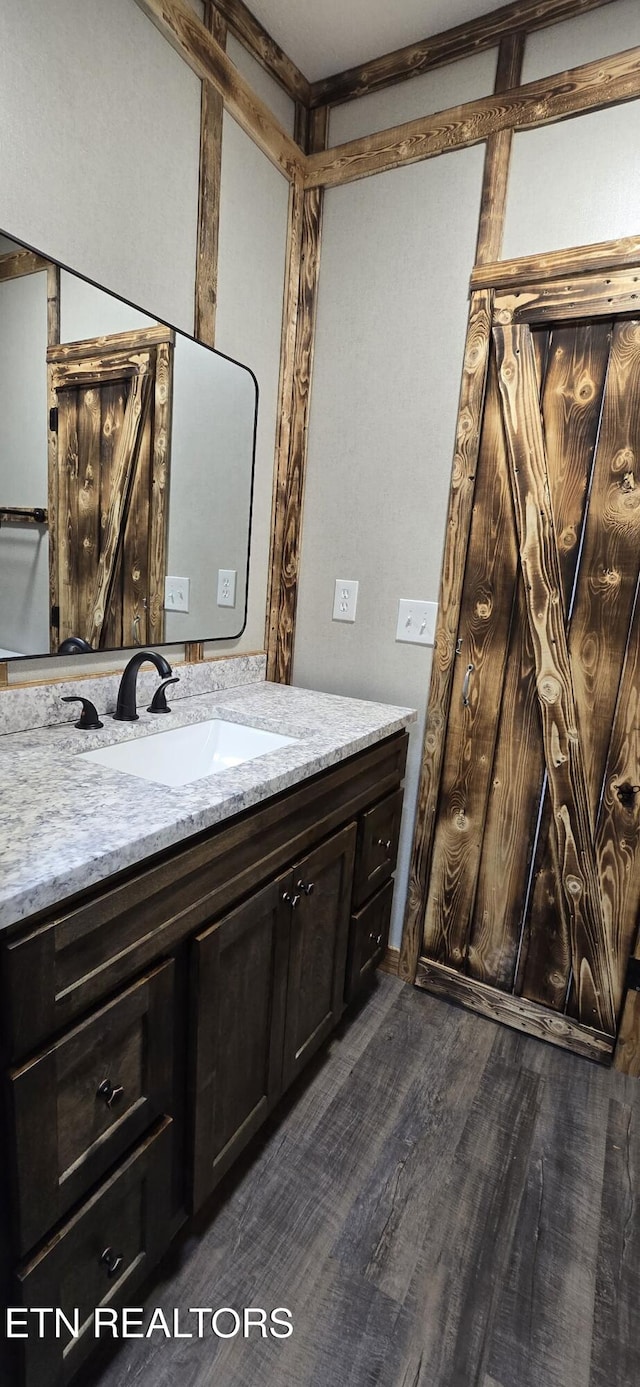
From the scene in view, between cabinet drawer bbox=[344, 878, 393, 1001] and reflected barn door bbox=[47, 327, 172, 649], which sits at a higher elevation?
reflected barn door bbox=[47, 327, 172, 649]

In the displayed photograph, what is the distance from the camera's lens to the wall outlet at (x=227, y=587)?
182 cm

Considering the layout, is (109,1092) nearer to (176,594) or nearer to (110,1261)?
(110,1261)

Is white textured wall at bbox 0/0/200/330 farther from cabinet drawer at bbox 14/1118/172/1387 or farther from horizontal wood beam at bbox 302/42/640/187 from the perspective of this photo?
cabinet drawer at bbox 14/1118/172/1387

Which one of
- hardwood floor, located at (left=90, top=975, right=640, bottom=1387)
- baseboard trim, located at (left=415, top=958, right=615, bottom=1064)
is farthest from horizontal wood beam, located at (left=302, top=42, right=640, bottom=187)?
hardwood floor, located at (left=90, top=975, right=640, bottom=1387)

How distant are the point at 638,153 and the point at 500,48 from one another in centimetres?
50

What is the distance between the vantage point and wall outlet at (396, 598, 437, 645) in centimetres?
185

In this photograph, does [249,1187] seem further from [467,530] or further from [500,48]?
[500,48]

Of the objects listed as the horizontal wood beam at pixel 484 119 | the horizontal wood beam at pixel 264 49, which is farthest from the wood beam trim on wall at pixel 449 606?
the horizontal wood beam at pixel 264 49

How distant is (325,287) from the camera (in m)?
1.90

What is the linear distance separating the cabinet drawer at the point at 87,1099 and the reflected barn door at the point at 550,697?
3.81 feet

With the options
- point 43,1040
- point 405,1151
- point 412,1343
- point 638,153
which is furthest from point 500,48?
point 412,1343

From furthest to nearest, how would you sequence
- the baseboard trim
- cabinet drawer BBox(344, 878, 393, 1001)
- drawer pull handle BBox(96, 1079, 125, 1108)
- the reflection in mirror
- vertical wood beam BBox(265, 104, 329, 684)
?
vertical wood beam BBox(265, 104, 329, 684)
the baseboard trim
cabinet drawer BBox(344, 878, 393, 1001)
the reflection in mirror
drawer pull handle BBox(96, 1079, 125, 1108)

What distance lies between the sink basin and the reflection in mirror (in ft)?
0.86

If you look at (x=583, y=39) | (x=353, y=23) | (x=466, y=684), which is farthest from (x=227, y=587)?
(x=583, y=39)
